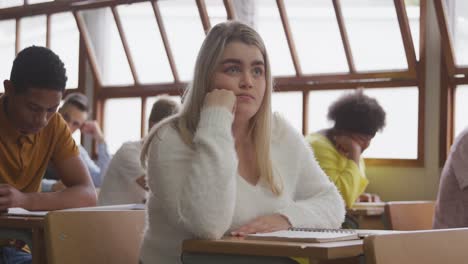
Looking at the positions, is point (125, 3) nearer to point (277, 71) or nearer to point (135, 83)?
point (135, 83)

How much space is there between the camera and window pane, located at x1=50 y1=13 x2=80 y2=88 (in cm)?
875

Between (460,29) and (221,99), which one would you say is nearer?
(221,99)

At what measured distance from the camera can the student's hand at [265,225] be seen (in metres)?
2.24

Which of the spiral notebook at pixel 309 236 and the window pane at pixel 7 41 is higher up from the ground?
the window pane at pixel 7 41

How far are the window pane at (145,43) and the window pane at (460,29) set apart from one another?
114 inches

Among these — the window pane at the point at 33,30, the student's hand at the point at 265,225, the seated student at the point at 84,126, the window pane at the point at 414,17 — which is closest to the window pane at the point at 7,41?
the window pane at the point at 33,30

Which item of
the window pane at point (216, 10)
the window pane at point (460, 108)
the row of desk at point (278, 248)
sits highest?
the window pane at point (216, 10)

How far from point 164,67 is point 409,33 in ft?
8.73

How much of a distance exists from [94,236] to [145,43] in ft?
Answer: 19.5

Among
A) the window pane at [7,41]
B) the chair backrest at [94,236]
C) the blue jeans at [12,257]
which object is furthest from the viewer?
the window pane at [7,41]

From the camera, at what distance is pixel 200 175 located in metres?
2.22

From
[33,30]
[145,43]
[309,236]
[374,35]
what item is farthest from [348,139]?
[33,30]

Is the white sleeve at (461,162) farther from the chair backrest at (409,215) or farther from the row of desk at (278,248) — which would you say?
the row of desk at (278,248)

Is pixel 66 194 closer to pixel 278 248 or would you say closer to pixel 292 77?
pixel 278 248
